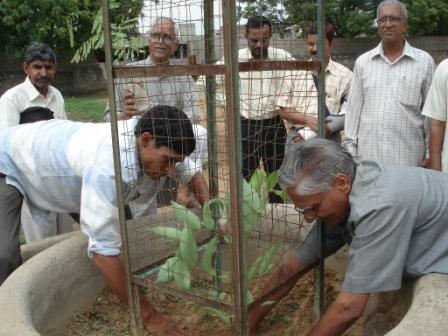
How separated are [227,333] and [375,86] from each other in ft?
5.00

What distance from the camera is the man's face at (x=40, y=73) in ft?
11.2

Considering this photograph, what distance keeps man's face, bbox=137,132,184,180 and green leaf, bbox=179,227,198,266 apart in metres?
0.26

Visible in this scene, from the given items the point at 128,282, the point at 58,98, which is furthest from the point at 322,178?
the point at 58,98

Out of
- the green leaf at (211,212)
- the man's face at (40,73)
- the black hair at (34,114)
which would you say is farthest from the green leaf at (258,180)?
the man's face at (40,73)

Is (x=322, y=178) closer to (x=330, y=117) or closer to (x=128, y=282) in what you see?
(x=128, y=282)

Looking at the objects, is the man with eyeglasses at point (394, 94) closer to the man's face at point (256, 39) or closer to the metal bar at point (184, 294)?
the man's face at point (256, 39)

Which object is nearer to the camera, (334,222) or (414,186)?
(414,186)

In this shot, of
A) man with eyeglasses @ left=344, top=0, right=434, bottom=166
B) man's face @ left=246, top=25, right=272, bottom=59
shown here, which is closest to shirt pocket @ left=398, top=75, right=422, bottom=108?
man with eyeglasses @ left=344, top=0, right=434, bottom=166

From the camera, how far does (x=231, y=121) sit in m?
1.58

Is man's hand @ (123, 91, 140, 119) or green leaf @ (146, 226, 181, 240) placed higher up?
man's hand @ (123, 91, 140, 119)

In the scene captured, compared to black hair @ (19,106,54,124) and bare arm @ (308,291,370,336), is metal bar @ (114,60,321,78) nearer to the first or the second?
bare arm @ (308,291,370,336)

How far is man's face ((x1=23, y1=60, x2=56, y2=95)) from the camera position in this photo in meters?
3.41

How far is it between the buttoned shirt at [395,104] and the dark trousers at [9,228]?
6.01 feet

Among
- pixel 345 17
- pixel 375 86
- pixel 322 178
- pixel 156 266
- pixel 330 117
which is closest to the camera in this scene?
→ pixel 322 178
